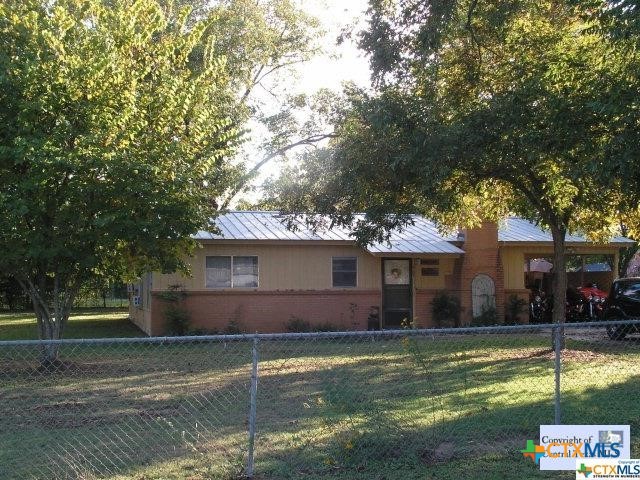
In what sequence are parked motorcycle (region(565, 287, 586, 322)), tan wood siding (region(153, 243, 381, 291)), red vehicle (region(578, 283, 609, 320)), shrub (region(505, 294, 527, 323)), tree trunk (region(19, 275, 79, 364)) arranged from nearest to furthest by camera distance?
tree trunk (region(19, 275, 79, 364)), tan wood siding (region(153, 243, 381, 291)), shrub (region(505, 294, 527, 323)), red vehicle (region(578, 283, 609, 320)), parked motorcycle (region(565, 287, 586, 322))

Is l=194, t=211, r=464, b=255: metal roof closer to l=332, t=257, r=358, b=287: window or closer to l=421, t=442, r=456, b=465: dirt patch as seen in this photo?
l=332, t=257, r=358, b=287: window

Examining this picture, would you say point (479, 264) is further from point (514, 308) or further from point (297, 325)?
point (297, 325)

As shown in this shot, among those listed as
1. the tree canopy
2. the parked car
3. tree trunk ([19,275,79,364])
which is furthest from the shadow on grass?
the parked car

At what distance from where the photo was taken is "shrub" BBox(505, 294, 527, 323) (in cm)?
2216

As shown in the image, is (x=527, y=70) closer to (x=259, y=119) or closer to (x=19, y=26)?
(x=19, y=26)

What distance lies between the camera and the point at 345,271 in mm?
21406

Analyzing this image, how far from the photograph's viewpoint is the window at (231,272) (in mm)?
20359

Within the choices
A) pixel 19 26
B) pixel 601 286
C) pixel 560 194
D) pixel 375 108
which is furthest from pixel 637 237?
pixel 19 26

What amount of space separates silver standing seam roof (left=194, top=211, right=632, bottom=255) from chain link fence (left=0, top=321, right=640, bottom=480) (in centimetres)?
761

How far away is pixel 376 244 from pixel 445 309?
9.62ft

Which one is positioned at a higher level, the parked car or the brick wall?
the brick wall

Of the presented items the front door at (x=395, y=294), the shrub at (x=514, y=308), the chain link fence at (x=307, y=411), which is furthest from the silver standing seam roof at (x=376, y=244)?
the chain link fence at (x=307, y=411)

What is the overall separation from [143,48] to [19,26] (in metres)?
2.34

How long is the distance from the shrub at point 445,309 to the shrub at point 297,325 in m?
3.89
